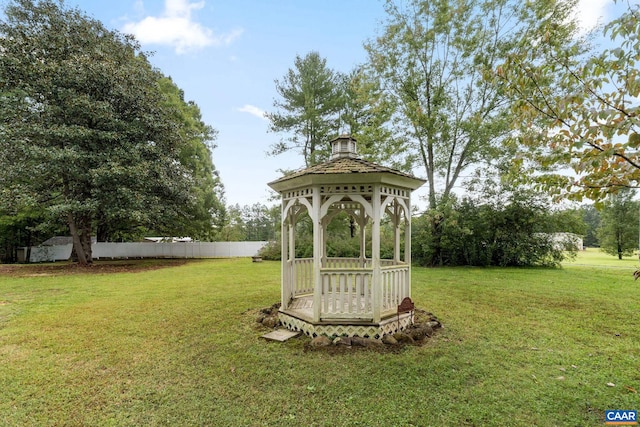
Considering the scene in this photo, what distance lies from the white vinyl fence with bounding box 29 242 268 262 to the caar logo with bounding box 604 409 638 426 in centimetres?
2328

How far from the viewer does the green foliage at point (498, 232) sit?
1343 cm

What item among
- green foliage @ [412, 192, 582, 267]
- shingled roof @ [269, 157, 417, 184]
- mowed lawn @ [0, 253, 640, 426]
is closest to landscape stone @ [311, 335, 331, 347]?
mowed lawn @ [0, 253, 640, 426]

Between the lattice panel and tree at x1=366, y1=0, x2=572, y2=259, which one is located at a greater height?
tree at x1=366, y1=0, x2=572, y2=259

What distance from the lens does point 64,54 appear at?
522 inches

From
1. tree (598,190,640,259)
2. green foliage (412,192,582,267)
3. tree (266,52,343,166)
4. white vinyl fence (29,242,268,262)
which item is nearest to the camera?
green foliage (412,192,582,267)

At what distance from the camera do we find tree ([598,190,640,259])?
22.5 metres

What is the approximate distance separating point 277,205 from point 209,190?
502cm

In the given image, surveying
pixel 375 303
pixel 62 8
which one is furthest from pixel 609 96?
pixel 62 8

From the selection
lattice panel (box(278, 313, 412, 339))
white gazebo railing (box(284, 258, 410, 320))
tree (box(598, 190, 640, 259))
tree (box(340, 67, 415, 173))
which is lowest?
lattice panel (box(278, 313, 412, 339))

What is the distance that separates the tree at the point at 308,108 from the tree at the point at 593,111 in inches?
602

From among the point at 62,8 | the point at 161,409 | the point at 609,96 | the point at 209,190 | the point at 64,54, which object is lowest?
the point at 161,409

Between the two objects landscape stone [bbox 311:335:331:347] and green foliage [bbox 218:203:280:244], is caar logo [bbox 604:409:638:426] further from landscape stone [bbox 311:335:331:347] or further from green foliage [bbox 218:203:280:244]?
green foliage [bbox 218:203:280:244]

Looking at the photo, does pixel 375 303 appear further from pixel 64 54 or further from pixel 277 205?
pixel 64 54

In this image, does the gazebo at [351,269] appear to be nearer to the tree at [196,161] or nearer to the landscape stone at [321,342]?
the landscape stone at [321,342]
